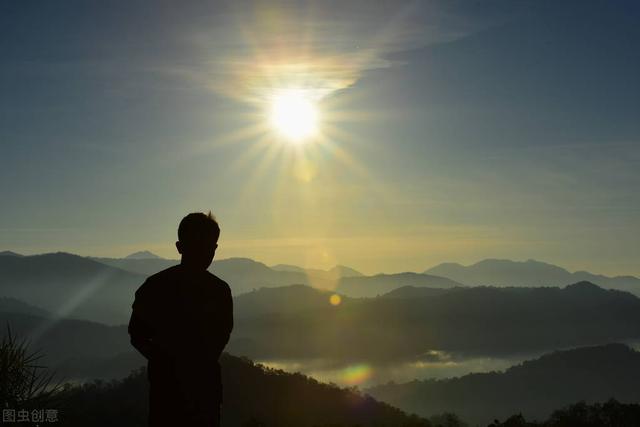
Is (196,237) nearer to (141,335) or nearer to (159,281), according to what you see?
(159,281)

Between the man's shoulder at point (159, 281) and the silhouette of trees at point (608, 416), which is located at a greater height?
the man's shoulder at point (159, 281)

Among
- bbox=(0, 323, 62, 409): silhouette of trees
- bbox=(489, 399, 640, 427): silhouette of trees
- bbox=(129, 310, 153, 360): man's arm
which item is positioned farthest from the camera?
bbox=(489, 399, 640, 427): silhouette of trees

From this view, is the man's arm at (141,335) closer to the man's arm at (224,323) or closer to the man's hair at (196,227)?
the man's arm at (224,323)

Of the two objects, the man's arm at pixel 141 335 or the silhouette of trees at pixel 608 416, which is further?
the silhouette of trees at pixel 608 416

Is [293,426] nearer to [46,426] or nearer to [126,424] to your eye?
[126,424]

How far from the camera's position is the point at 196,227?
5.10m

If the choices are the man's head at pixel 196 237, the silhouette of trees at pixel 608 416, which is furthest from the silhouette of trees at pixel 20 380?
the silhouette of trees at pixel 608 416

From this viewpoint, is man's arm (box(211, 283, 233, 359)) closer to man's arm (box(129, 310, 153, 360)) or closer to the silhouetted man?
the silhouetted man

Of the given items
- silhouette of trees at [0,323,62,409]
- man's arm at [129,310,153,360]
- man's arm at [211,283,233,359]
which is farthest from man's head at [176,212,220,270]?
silhouette of trees at [0,323,62,409]

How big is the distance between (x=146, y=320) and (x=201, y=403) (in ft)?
2.87

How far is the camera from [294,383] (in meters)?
167

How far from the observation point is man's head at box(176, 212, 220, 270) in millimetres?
5070

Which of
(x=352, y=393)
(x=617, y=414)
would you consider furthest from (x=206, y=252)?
(x=352, y=393)

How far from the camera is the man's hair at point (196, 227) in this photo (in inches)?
199
